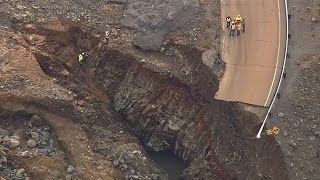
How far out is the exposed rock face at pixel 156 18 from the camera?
30.3m

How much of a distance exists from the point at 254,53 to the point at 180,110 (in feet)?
17.7

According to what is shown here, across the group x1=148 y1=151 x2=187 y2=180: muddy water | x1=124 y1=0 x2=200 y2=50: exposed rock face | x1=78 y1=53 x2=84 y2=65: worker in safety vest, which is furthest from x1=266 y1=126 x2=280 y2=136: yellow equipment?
x1=78 y1=53 x2=84 y2=65: worker in safety vest

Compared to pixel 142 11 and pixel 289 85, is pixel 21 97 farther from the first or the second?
pixel 289 85

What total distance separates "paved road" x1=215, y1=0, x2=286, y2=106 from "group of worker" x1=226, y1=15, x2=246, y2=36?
28 centimetres

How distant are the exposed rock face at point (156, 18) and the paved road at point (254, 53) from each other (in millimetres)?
2391

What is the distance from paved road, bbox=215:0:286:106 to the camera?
87.7 ft

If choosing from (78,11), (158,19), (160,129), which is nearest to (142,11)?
(158,19)

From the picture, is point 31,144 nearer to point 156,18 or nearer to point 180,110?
point 180,110

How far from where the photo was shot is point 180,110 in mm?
29203

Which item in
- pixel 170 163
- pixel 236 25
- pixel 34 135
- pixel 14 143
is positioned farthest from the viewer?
pixel 170 163

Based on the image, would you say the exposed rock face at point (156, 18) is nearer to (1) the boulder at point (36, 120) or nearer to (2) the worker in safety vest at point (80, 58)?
(2) the worker in safety vest at point (80, 58)

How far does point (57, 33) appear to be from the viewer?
30.9 meters

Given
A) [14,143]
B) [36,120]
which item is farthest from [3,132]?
[36,120]

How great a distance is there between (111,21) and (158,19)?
3.07 meters
